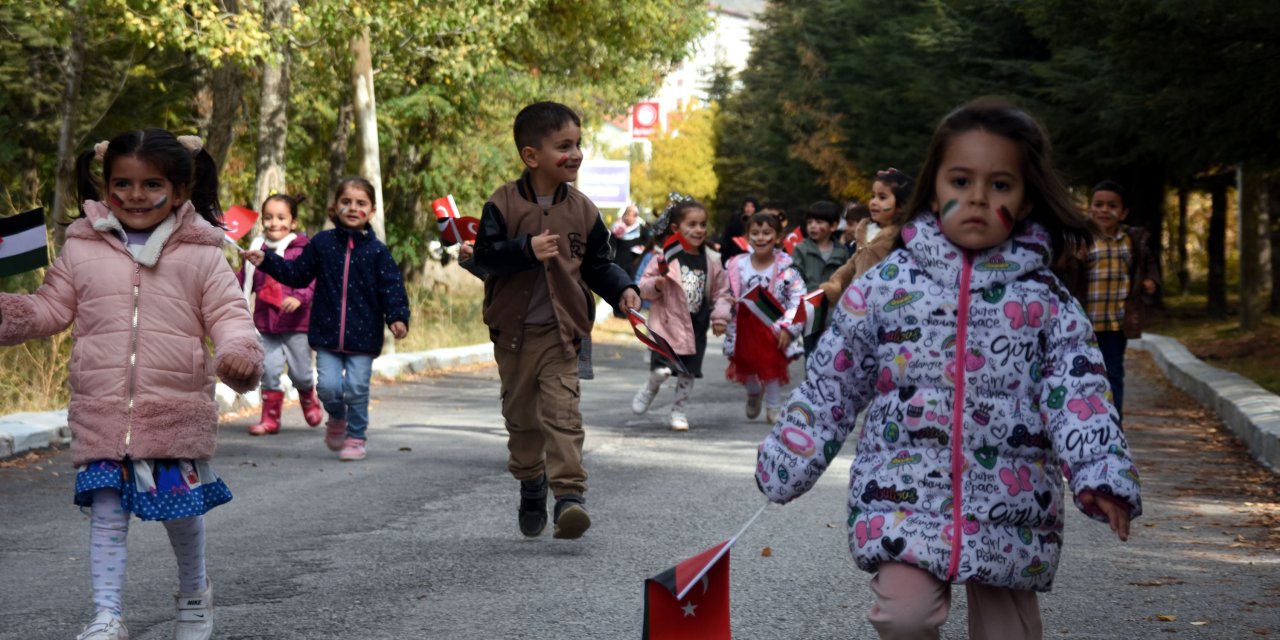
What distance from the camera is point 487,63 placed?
18.2 m

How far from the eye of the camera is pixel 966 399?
3807 millimetres

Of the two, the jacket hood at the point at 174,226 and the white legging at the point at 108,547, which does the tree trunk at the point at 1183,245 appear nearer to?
the jacket hood at the point at 174,226

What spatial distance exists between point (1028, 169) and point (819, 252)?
442 inches

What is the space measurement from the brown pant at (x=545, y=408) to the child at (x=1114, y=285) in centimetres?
478

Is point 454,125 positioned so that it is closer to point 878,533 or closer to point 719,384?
point 719,384

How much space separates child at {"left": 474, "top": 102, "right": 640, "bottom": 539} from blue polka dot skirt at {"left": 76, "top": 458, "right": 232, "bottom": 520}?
2090mm

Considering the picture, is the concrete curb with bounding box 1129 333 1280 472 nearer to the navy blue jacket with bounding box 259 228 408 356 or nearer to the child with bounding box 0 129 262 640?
the navy blue jacket with bounding box 259 228 408 356

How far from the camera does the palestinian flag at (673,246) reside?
12.5 metres

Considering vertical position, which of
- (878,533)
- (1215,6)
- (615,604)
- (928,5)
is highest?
(928,5)

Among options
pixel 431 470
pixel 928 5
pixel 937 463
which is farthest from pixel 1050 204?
pixel 928 5

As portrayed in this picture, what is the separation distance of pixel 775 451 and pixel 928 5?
1248 inches

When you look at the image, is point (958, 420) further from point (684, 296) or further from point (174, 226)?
point (684, 296)

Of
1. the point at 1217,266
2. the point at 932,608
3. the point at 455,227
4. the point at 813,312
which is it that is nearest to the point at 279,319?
the point at 455,227

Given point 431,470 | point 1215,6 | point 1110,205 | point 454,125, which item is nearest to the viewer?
point 431,470
